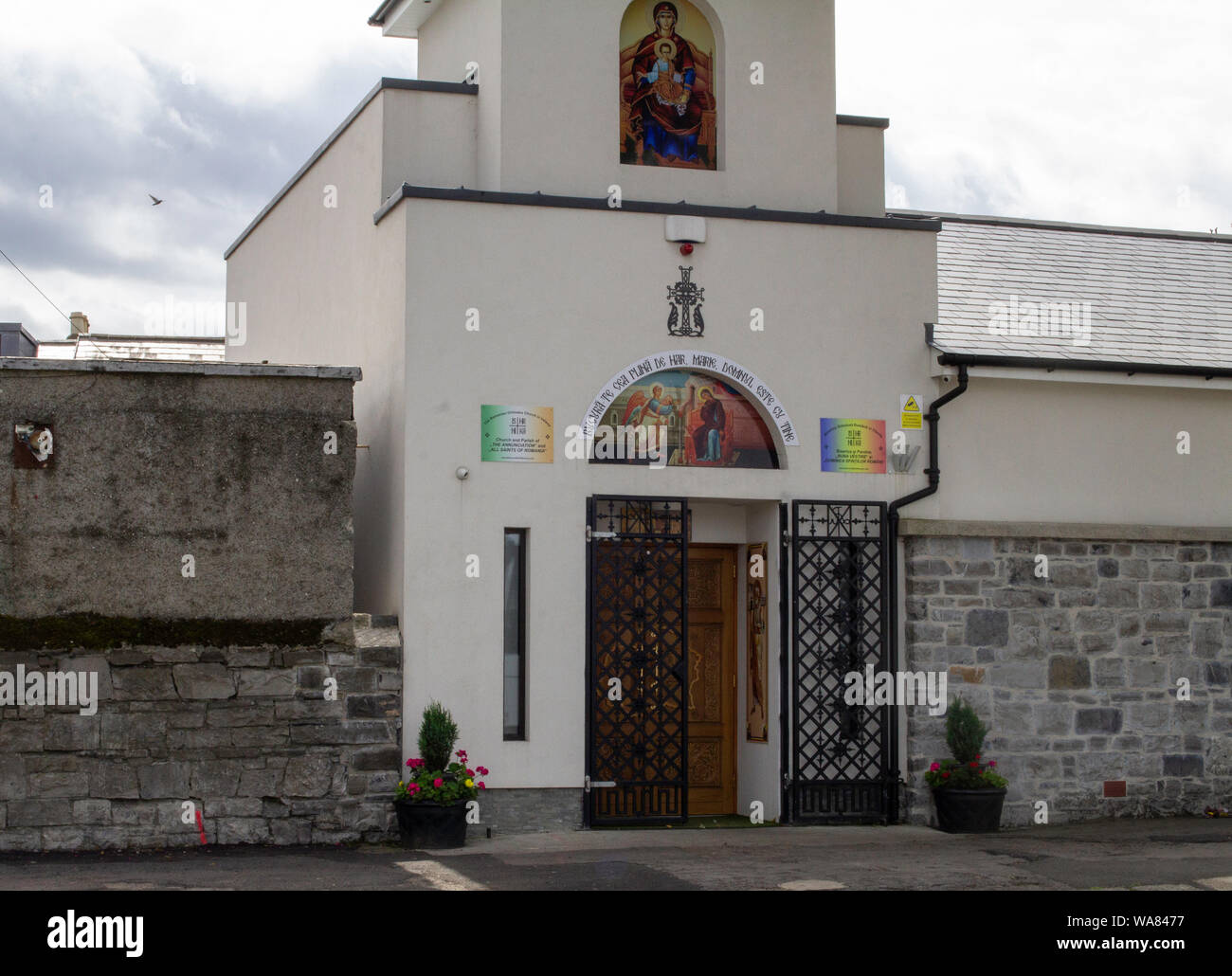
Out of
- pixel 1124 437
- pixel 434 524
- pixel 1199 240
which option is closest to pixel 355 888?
pixel 434 524

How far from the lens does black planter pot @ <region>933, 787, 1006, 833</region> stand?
46.0ft

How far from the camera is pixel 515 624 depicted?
13.7 metres

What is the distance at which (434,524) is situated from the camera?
43.8ft

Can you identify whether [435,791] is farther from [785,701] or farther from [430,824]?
[785,701]

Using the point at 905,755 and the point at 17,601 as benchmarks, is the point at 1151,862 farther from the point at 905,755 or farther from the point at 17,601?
the point at 17,601

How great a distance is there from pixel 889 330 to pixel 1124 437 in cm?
264

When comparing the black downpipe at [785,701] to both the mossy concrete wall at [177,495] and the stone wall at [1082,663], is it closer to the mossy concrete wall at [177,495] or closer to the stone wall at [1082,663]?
the stone wall at [1082,663]

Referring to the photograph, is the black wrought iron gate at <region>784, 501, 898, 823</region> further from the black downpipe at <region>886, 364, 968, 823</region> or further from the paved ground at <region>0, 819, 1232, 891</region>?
the paved ground at <region>0, 819, 1232, 891</region>

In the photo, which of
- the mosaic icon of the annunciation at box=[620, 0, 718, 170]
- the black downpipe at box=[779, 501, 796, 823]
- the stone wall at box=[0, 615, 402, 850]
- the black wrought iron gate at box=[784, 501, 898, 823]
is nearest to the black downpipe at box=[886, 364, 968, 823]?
the black wrought iron gate at box=[784, 501, 898, 823]

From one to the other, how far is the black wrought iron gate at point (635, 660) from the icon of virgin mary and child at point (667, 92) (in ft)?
11.1

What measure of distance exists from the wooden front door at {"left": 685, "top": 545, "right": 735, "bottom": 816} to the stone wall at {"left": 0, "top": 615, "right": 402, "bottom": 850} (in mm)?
3099

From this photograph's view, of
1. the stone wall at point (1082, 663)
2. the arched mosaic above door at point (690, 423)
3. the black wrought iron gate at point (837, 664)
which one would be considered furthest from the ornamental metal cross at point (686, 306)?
the stone wall at point (1082, 663)

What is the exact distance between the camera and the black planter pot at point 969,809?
14.0 m

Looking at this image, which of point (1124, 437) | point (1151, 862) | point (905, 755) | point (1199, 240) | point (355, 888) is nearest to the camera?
point (355, 888)
